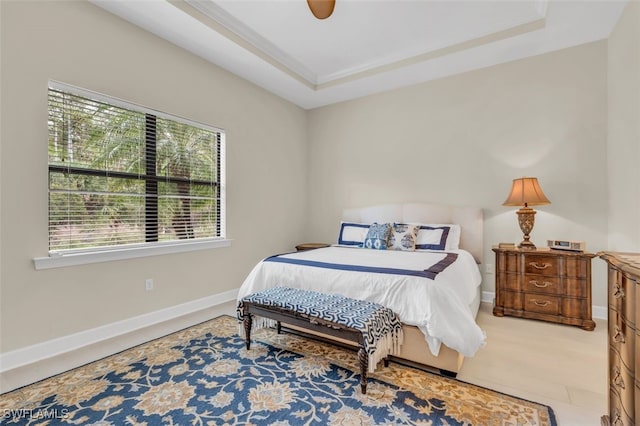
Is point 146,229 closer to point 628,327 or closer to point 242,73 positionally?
point 242,73

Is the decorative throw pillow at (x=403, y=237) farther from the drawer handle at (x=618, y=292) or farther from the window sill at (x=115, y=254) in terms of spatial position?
the drawer handle at (x=618, y=292)

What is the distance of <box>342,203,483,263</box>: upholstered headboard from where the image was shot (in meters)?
3.61

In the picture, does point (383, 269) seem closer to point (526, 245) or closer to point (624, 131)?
point (526, 245)

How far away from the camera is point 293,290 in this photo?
245cm

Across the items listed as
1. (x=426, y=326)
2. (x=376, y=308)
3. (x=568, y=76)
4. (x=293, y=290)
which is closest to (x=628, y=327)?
(x=426, y=326)

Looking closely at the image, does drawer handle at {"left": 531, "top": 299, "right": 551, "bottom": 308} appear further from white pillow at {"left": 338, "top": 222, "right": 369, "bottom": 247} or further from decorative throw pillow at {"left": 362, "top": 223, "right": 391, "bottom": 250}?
white pillow at {"left": 338, "top": 222, "right": 369, "bottom": 247}

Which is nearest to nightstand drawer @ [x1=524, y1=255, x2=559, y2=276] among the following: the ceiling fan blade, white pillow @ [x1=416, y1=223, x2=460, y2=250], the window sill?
white pillow @ [x1=416, y1=223, x2=460, y2=250]

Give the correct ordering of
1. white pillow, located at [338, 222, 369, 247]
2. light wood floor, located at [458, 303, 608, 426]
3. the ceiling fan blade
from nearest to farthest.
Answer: light wood floor, located at [458, 303, 608, 426] → the ceiling fan blade → white pillow, located at [338, 222, 369, 247]

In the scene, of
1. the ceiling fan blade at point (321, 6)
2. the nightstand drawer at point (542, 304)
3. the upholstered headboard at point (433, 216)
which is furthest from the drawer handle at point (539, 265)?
the ceiling fan blade at point (321, 6)

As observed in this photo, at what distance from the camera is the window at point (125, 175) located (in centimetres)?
243

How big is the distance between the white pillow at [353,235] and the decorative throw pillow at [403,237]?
0.41 metres

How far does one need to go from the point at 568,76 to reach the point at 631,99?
92cm

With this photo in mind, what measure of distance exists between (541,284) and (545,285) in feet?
0.11

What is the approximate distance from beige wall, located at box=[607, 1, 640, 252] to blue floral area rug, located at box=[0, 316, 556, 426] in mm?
1950
